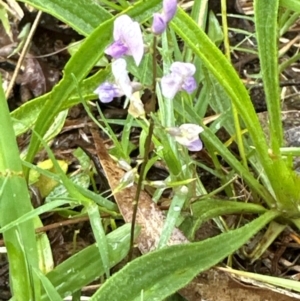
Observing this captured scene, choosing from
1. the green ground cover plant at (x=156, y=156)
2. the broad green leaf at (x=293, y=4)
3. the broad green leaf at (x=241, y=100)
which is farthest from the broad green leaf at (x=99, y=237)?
the broad green leaf at (x=293, y=4)

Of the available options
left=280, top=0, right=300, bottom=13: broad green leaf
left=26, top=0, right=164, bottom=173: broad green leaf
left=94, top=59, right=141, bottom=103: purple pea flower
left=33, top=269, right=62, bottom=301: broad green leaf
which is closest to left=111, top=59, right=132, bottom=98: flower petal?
left=94, top=59, right=141, bottom=103: purple pea flower

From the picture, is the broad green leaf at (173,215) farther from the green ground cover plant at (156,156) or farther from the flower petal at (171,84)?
the flower petal at (171,84)

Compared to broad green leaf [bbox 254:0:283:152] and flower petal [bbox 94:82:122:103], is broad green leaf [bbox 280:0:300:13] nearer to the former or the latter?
broad green leaf [bbox 254:0:283:152]

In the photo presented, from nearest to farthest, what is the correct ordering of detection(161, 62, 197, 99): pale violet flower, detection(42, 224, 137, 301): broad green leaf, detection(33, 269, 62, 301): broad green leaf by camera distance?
detection(161, 62, 197, 99): pale violet flower < detection(33, 269, 62, 301): broad green leaf < detection(42, 224, 137, 301): broad green leaf

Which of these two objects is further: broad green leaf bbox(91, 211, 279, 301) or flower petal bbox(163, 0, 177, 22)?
broad green leaf bbox(91, 211, 279, 301)

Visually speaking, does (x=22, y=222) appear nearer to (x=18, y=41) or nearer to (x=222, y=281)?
(x=222, y=281)

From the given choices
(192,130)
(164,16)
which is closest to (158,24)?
(164,16)
